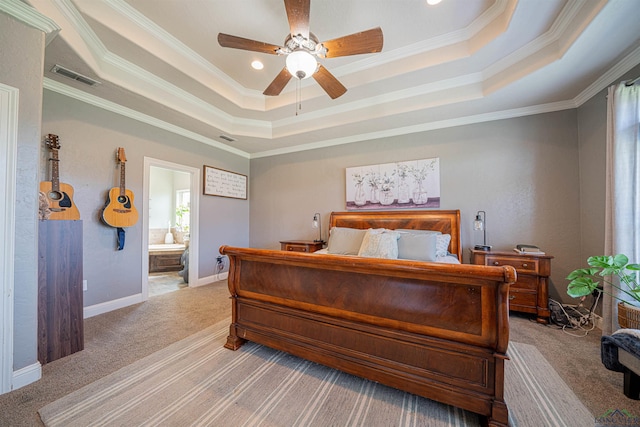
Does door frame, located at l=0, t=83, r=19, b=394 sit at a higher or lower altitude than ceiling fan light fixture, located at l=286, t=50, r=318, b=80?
lower

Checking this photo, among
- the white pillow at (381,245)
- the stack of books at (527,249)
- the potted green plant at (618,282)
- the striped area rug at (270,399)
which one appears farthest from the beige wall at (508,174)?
the striped area rug at (270,399)

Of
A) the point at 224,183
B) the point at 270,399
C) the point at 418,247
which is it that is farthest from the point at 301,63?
the point at 224,183

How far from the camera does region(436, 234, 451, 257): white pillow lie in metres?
3.07

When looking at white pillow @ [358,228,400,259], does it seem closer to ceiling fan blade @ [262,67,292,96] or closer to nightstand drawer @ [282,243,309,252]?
→ nightstand drawer @ [282,243,309,252]

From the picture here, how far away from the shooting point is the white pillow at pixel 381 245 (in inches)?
113

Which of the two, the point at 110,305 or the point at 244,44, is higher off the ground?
the point at 244,44

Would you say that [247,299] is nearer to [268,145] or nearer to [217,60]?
[217,60]

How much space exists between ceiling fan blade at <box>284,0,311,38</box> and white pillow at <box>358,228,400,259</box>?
2.30 metres

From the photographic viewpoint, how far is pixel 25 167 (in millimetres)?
1700

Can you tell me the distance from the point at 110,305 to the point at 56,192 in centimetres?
154

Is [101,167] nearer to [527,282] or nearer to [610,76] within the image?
[527,282]

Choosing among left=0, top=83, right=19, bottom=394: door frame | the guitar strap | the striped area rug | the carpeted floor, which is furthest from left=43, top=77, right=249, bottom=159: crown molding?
the striped area rug

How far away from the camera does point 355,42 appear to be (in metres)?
1.84

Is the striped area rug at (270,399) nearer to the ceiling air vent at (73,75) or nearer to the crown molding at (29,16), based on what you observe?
the crown molding at (29,16)
